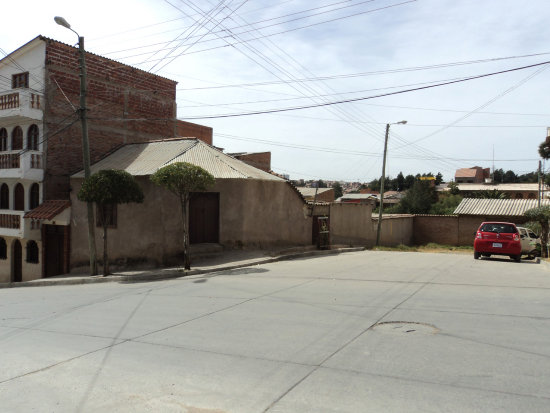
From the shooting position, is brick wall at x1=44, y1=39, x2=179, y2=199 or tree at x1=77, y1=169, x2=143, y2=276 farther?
brick wall at x1=44, y1=39, x2=179, y2=199

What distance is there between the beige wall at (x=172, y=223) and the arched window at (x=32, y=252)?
314 cm

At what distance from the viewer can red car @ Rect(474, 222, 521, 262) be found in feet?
59.3

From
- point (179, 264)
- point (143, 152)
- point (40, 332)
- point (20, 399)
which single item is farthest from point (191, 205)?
point (20, 399)

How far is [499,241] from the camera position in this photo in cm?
1823

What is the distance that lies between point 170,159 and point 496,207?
27367 mm

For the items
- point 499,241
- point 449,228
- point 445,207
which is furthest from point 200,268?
point 445,207

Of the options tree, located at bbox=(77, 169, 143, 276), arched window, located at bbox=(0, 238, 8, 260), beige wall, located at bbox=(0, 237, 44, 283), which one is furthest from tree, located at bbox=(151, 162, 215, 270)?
arched window, located at bbox=(0, 238, 8, 260)

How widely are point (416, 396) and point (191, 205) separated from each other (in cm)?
1504

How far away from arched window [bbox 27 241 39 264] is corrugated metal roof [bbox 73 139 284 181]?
4.48m

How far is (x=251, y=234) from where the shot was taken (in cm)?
1944

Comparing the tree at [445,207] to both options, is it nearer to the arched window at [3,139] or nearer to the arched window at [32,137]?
the arched window at [32,137]

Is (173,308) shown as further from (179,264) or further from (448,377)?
(179,264)

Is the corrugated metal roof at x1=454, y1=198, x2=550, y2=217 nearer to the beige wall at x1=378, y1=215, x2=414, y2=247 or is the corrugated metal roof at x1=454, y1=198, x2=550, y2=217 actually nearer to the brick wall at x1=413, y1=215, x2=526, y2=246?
the brick wall at x1=413, y1=215, x2=526, y2=246

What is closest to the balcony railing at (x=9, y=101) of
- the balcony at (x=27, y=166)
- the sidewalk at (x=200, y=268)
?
the balcony at (x=27, y=166)
